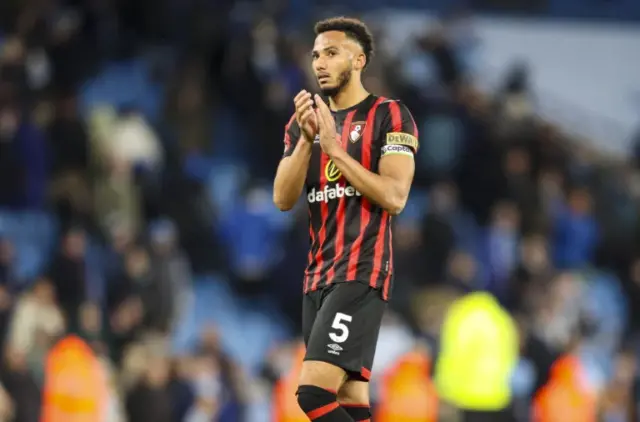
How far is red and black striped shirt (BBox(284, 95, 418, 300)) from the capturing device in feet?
20.7

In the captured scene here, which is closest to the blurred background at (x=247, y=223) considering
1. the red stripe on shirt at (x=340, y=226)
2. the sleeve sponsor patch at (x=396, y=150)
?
the red stripe on shirt at (x=340, y=226)

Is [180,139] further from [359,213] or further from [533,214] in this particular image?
[359,213]

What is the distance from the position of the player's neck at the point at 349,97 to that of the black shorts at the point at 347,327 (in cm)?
95

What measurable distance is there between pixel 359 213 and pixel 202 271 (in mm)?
9422

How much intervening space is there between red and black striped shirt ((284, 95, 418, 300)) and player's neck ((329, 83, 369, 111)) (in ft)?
0.14

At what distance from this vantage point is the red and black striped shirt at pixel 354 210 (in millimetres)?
6297

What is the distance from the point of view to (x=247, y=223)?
15.5 m

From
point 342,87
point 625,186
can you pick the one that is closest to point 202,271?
point 625,186

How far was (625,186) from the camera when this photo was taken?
18781 mm

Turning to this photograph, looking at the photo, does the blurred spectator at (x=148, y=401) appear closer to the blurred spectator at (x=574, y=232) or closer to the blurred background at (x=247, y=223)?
the blurred background at (x=247, y=223)

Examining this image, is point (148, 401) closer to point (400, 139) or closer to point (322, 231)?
point (322, 231)

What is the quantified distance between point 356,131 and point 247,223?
915cm

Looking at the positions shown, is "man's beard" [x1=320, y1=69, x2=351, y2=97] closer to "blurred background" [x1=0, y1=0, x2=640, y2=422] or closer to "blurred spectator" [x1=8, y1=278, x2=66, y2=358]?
"blurred background" [x1=0, y1=0, x2=640, y2=422]

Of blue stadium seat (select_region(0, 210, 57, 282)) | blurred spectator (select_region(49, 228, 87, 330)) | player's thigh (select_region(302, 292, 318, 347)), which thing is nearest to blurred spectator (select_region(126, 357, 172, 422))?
blurred spectator (select_region(49, 228, 87, 330))
